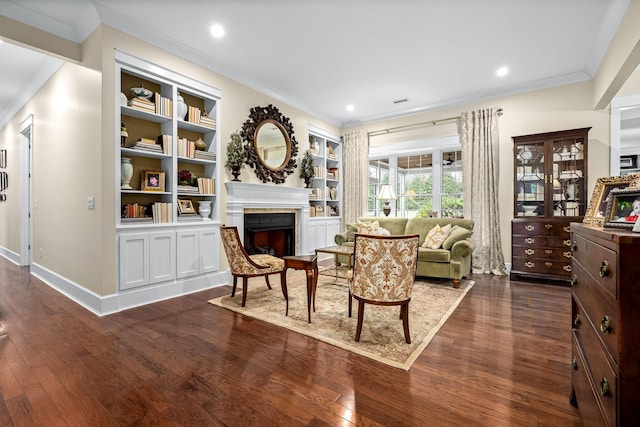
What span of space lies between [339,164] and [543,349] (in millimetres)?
5234

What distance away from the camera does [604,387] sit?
1.04 metres

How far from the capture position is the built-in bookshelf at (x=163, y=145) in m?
3.32

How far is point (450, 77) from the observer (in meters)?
4.52

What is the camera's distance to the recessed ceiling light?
10.8ft

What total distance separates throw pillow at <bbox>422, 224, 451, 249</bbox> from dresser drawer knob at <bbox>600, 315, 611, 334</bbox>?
3.47 m

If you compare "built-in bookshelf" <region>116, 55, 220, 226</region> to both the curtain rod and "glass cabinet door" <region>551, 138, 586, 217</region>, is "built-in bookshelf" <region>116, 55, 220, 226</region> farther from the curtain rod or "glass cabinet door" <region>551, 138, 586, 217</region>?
"glass cabinet door" <region>551, 138, 586, 217</region>

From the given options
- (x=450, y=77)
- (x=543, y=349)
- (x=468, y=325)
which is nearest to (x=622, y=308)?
(x=543, y=349)

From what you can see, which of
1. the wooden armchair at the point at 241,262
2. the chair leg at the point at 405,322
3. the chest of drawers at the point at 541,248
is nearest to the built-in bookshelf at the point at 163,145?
the wooden armchair at the point at 241,262

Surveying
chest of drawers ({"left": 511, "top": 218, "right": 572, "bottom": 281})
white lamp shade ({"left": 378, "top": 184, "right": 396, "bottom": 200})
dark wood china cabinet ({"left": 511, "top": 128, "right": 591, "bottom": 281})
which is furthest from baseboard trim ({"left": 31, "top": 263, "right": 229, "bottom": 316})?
dark wood china cabinet ({"left": 511, "top": 128, "right": 591, "bottom": 281})

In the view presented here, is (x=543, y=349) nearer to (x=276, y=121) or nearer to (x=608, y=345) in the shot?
(x=608, y=345)

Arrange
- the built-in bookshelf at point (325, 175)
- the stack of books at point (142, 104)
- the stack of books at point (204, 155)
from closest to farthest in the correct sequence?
the stack of books at point (142, 104) → the stack of books at point (204, 155) → the built-in bookshelf at point (325, 175)

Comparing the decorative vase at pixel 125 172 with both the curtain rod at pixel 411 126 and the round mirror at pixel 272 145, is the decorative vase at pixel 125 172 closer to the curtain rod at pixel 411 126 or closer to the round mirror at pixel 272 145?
the round mirror at pixel 272 145

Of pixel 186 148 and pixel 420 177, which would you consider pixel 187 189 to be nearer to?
pixel 186 148

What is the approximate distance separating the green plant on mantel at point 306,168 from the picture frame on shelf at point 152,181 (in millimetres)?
2610
